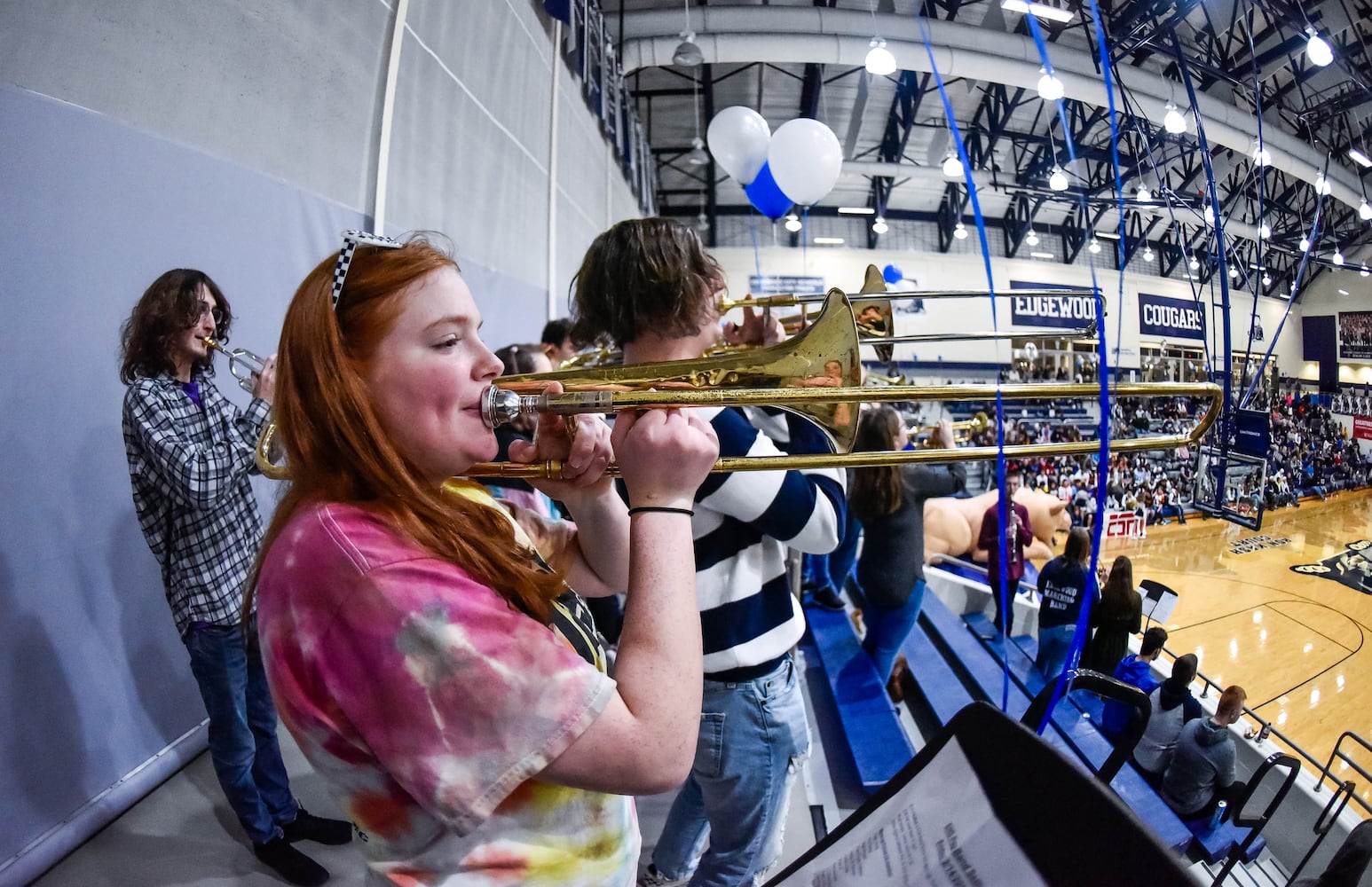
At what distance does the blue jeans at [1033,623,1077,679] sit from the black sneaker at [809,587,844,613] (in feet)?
10.2

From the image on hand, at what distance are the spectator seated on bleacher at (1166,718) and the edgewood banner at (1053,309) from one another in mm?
586

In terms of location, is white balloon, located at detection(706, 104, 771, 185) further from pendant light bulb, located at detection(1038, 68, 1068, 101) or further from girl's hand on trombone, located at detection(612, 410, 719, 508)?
girl's hand on trombone, located at detection(612, 410, 719, 508)

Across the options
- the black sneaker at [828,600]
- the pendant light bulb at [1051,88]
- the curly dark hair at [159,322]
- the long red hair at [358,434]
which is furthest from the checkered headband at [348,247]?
the black sneaker at [828,600]

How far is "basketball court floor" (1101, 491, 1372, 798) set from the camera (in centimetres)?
85

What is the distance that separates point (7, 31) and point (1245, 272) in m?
2.65

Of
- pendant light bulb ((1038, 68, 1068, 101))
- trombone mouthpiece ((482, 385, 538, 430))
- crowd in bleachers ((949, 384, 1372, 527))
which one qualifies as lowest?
crowd in bleachers ((949, 384, 1372, 527))

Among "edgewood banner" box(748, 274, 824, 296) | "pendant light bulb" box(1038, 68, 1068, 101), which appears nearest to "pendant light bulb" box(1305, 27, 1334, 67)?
"pendant light bulb" box(1038, 68, 1068, 101)

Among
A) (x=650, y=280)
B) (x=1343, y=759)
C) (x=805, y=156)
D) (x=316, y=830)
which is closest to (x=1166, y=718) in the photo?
(x=1343, y=759)

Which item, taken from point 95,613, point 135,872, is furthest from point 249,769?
point 95,613

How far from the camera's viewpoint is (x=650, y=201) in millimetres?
13812

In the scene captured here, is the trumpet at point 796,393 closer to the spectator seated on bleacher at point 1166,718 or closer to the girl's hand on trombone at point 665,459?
the girl's hand on trombone at point 665,459

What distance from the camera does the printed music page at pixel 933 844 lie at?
0.41 m

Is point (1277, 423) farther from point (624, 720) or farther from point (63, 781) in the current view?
point (63, 781)

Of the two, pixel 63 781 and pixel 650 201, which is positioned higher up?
pixel 650 201
